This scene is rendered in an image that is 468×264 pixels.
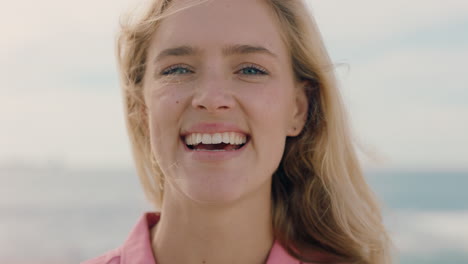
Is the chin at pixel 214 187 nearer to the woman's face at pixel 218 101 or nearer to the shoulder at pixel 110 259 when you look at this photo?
the woman's face at pixel 218 101

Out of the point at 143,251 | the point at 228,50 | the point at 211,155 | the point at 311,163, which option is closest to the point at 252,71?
the point at 228,50

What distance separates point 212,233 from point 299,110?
68 centimetres

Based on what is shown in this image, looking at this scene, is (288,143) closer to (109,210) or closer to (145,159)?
(145,159)

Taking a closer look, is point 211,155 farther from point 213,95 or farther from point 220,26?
point 220,26

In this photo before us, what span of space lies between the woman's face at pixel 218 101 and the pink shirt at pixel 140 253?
339mm

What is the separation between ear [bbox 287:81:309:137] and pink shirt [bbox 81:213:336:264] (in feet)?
1.69

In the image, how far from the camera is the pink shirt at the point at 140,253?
9.27 ft

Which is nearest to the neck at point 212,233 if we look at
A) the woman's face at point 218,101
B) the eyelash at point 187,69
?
the woman's face at point 218,101

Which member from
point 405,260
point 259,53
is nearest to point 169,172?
point 259,53

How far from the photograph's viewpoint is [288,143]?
310 cm

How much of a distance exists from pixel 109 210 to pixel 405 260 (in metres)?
5.54

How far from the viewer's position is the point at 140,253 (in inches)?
112

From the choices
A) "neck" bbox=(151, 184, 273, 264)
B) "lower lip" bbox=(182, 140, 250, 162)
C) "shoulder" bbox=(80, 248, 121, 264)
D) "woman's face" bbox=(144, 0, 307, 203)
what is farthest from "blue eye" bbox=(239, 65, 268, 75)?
"shoulder" bbox=(80, 248, 121, 264)

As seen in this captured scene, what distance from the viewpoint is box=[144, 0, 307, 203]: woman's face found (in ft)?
8.37
